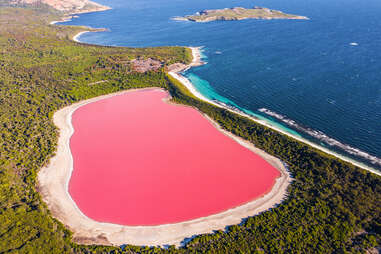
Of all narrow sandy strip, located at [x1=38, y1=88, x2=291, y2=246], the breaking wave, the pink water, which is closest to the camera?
narrow sandy strip, located at [x1=38, y1=88, x2=291, y2=246]

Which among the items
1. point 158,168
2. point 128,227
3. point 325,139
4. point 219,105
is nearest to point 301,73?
point 219,105

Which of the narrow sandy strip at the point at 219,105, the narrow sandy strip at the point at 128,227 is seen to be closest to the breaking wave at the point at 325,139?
the narrow sandy strip at the point at 219,105

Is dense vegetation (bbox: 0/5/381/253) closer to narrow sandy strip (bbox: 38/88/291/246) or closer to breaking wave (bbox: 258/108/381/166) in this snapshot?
narrow sandy strip (bbox: 38/88/291/246)

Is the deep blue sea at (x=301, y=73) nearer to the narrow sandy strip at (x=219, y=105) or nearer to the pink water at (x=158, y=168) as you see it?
the narrow sandy strip at (x=219, y=105)

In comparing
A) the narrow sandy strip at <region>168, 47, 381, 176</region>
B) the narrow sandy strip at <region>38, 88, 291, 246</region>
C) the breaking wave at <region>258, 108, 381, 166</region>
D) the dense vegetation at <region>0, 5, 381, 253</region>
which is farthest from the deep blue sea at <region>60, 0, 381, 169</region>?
the narrow sandy strip at <region>38, 88, 291, 246</region>

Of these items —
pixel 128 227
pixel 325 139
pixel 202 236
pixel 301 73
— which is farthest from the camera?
pixel 301 73

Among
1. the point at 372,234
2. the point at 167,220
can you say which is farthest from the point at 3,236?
the point at 372,234

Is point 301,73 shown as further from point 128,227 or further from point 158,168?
point 128,227
